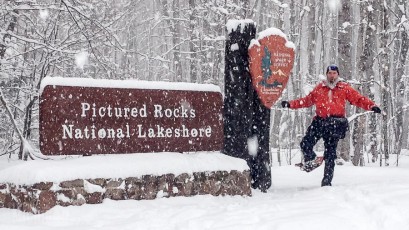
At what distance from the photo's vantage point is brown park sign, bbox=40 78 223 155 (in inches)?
210

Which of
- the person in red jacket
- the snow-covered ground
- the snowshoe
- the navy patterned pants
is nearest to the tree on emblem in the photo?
the person in red jacket

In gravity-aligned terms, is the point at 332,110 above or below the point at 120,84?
below

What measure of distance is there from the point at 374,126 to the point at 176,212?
881 centimetres

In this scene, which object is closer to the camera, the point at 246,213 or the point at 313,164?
the point at 246,213

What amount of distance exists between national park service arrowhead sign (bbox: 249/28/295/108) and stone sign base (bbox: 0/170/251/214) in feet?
4.06

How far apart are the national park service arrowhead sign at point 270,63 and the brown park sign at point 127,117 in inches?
25.1

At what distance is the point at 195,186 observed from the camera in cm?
584

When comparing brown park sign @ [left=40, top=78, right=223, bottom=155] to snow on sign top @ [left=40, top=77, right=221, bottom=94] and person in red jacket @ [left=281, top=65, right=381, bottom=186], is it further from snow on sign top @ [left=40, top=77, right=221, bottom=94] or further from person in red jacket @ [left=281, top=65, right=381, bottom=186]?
person in red jacket @ [left=281, top=65, right=381, bottom=186]

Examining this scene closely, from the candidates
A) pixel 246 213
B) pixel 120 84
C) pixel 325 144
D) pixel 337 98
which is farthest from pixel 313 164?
pixel 120 84

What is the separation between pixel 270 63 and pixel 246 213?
8.66 ft

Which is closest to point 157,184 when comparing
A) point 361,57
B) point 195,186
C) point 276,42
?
point 195,186

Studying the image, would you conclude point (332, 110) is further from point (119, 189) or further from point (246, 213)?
point (119, 189)

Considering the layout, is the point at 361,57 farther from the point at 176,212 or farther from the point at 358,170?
the point at 176,212

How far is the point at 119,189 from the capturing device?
5.35 metres
